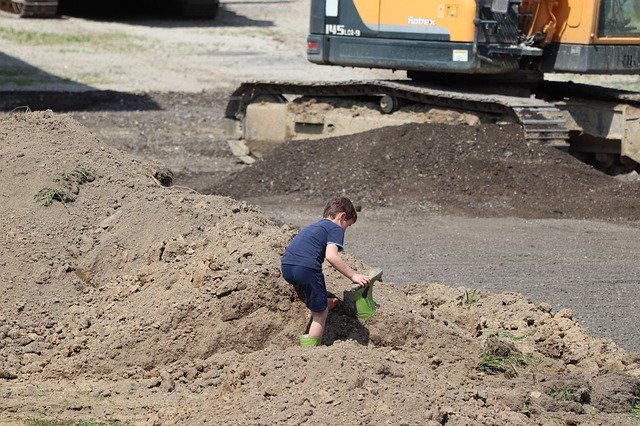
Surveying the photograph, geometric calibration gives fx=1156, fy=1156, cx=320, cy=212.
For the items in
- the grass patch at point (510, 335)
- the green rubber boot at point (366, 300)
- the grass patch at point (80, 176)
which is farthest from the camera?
the grass patch at point (80, 176)

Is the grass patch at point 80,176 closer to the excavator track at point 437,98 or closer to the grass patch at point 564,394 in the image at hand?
the grass patch at point 564,394

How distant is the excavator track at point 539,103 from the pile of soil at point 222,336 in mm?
6138

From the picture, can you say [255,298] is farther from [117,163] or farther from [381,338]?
[117,163]

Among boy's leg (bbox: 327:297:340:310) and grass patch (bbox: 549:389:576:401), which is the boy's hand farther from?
grass patch (bbox: 549:389:576:401)

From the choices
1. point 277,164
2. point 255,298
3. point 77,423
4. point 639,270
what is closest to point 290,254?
point 255,298

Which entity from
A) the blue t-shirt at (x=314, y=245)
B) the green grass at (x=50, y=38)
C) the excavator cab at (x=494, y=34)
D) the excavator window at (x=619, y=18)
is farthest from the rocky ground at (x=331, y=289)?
the green grass at (x=50, y=38)

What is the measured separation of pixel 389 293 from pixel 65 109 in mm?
13448

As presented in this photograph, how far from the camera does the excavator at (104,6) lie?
99.8 ft

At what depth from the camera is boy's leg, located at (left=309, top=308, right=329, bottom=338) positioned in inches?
288

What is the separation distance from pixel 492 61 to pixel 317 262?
8.33 metres

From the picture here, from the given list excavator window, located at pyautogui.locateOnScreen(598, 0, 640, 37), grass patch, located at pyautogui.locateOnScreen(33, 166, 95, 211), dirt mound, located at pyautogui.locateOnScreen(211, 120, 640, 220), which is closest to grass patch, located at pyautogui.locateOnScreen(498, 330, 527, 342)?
grass patch, located at pyautogui.locateOnScreen(33, 166, 95, 211)

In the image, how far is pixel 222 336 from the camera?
746cm

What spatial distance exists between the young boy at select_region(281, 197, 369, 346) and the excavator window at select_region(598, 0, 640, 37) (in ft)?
28.1

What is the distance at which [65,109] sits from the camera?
2047cm
